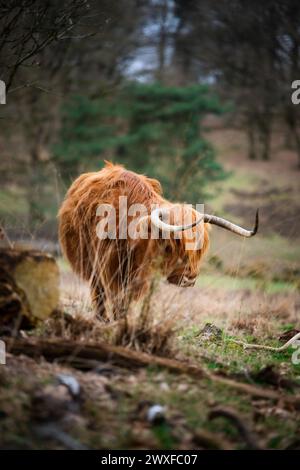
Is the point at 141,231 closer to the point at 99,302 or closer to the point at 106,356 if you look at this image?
the point at 99,302

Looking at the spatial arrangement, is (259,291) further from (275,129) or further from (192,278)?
(275,129)

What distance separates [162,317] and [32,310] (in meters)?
0.85

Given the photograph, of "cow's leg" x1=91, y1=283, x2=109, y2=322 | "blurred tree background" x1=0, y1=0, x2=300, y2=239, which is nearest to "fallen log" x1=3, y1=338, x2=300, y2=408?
"cow's leg" x1=91, y1=283, x2=109, y2=322

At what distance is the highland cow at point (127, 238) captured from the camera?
3826 millimetres

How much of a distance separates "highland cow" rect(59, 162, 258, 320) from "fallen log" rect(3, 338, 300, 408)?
48cm

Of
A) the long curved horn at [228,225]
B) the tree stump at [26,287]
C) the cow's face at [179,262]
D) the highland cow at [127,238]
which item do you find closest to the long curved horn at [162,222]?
the highland cow at [127,238]

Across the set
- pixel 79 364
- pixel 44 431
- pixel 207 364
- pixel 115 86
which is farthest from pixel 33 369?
pixel 115 86

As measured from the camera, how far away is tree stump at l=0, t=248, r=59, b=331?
10.1 feet

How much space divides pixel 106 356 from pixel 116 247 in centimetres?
121

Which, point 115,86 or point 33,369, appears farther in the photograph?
point 115,86

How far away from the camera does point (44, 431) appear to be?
8.18 ft

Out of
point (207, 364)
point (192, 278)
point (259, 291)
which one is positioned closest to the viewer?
point (207, 364)

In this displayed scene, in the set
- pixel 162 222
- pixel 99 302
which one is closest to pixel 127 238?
pixel 162 222

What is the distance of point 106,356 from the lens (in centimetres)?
314
